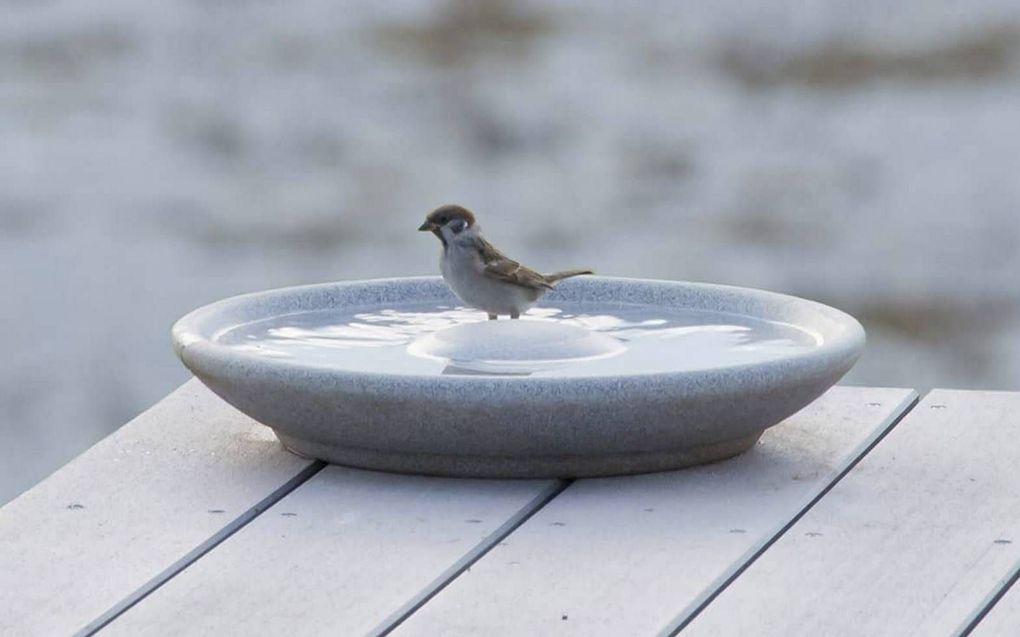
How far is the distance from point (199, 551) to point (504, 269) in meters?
0.64

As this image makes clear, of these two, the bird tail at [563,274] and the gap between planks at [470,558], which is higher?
the bird tail at [563,274]

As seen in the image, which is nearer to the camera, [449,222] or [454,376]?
[454,376]

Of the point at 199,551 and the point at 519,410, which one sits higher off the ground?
the point at 519,410

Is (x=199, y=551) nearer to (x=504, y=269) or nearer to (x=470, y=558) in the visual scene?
(x=470, y=558)

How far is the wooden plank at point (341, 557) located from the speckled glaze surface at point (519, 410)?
1.5 inches

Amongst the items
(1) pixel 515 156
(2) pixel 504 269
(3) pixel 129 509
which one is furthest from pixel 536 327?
(1) pixel 515 156

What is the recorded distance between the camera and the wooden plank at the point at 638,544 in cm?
175

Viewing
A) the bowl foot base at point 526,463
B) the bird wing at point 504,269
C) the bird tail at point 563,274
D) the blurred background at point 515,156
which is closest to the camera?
the bowl foot base at point 526,463

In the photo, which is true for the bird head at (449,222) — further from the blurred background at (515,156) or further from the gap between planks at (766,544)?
the blurred background at (515,156)

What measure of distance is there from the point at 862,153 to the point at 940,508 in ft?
8.87

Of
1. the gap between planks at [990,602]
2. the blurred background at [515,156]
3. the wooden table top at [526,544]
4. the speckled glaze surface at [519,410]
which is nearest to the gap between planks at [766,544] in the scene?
the wooden table top at [526,544]

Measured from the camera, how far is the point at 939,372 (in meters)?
4.09

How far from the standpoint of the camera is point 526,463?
2.15m

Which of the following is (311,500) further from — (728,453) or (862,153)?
(862,153)
